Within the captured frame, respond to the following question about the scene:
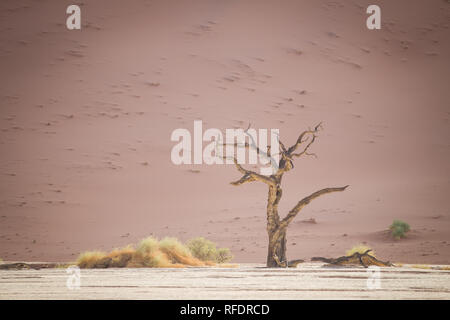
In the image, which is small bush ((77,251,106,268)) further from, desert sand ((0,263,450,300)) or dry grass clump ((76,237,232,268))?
desert sand ((0,263,450,300))

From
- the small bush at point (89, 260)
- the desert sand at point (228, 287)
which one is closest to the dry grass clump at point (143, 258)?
the small bush at point (89, 260)

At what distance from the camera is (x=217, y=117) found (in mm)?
22844

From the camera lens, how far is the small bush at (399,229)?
16.8m

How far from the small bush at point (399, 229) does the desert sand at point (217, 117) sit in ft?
1.25

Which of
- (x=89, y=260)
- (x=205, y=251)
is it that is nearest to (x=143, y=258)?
(x=89, y=260)

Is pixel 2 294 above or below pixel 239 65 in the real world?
below

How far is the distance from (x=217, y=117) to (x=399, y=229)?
29.4ft

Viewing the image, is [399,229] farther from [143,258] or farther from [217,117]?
[143,258]

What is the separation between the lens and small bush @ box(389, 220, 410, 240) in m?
16.8

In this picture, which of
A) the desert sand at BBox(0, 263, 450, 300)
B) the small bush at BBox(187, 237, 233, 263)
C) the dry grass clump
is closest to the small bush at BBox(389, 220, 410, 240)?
the small bush at BBox(187, 237, 233, 263)

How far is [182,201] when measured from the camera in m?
20.2
